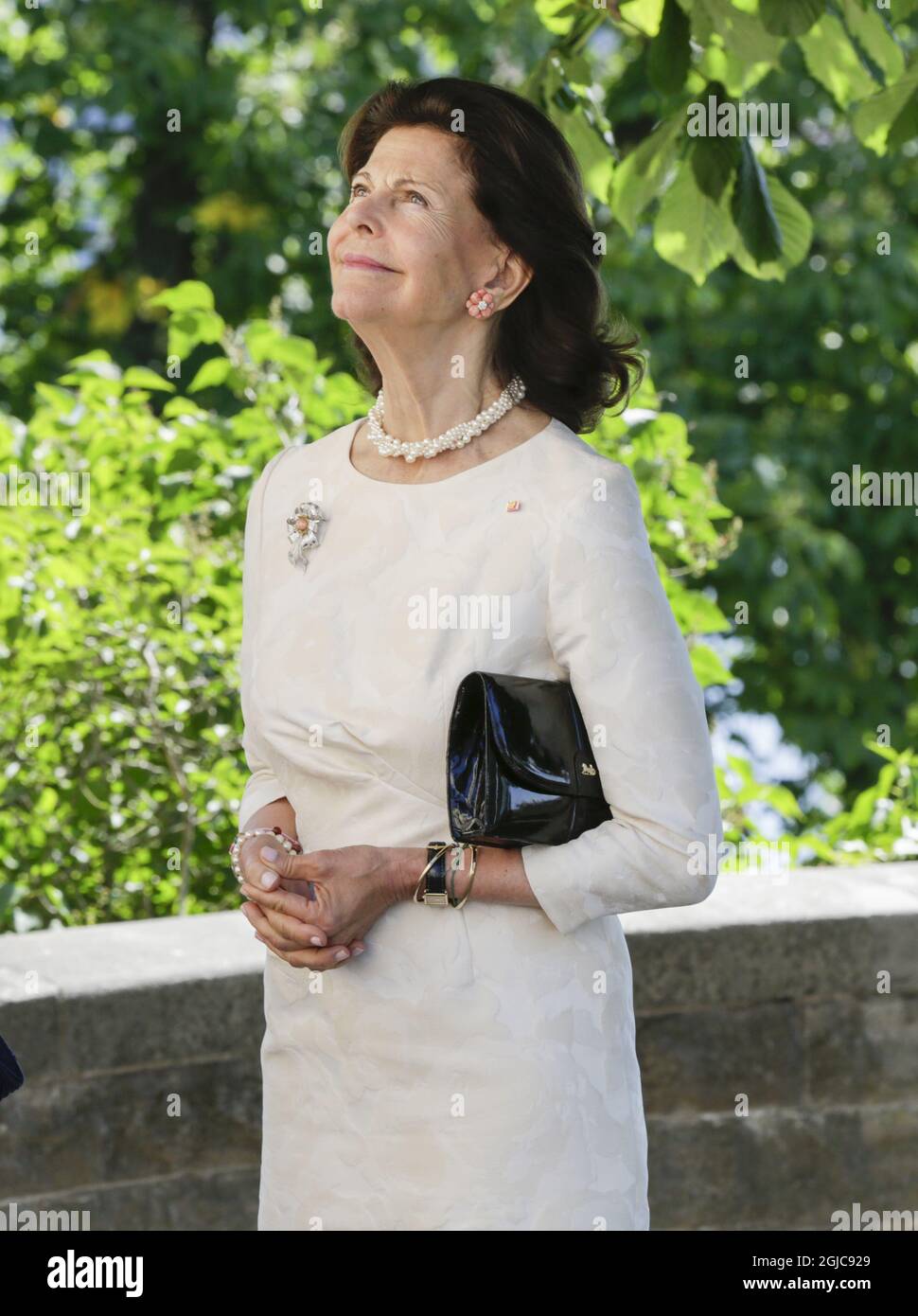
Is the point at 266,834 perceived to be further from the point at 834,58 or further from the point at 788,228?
the point at 834,58

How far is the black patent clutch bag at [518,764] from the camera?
1.92 meters

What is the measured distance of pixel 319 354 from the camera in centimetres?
1041

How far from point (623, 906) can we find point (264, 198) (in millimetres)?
8906

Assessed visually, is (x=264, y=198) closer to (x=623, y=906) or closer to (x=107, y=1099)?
(x=107, y=1099)

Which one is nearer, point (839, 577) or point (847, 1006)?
point (847, 1006)

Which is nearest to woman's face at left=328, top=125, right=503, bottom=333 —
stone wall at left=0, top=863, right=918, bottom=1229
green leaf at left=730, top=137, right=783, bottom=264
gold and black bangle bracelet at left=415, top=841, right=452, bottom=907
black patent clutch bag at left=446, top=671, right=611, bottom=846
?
black patent clutch bag at left=446, top=671, right=611, bottom=846

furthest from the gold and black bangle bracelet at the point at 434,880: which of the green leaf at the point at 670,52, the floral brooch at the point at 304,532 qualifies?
the green leaf at the point at 670,52

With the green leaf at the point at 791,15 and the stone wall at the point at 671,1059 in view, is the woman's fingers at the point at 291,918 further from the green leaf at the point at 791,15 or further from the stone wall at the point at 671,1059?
the green leaf at the point at 791,15

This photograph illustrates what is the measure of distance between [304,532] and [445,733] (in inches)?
14.4

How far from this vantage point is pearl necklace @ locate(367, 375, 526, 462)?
2.10 m

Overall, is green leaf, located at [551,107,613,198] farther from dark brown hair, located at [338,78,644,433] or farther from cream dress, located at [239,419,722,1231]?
cream dress, located at [239,419,722,1231]

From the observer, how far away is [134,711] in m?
3.81
